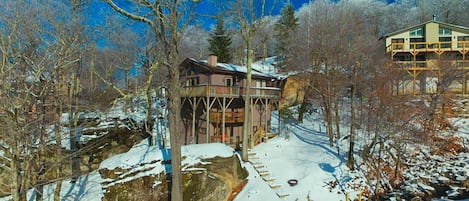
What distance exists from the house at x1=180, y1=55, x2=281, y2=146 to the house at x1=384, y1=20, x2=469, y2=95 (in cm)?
1548

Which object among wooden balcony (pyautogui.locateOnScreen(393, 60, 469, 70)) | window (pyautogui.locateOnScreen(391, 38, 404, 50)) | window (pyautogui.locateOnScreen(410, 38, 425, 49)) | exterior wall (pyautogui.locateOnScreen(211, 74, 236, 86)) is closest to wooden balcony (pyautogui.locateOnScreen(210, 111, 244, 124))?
exterior wall (pyautogui.locateOnScreen(211, 74, 236, 86))

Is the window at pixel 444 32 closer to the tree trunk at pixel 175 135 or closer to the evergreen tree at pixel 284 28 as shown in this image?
the evergreen tree at pixel 284 28

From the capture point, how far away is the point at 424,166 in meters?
18.4

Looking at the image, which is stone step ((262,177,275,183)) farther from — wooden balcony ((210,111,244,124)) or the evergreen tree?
the evergreen tree

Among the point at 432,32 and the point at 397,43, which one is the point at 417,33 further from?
the point at 397,43

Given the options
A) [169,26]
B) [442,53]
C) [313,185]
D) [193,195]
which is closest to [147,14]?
[169,26]

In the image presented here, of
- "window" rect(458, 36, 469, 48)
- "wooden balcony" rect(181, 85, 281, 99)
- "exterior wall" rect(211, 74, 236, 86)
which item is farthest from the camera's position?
"window" rect(458, 36, 469, 48)

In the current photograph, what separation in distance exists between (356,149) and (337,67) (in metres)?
9.93

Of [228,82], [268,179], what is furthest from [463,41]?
[268,179]

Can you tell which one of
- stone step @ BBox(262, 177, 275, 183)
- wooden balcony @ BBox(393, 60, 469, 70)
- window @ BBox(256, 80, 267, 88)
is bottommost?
stone step @ BBox(262, 177, 275, 183)

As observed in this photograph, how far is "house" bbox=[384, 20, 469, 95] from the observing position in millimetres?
31438

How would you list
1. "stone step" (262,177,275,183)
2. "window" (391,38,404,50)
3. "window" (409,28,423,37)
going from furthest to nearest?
"window" (409,28,423,37) < "window" (391,38,404,50) < "stone step" (262,177,275,183)

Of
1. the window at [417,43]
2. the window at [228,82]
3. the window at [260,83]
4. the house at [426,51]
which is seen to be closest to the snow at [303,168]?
the window at [260,83]

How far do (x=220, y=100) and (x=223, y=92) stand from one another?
6.62ft
